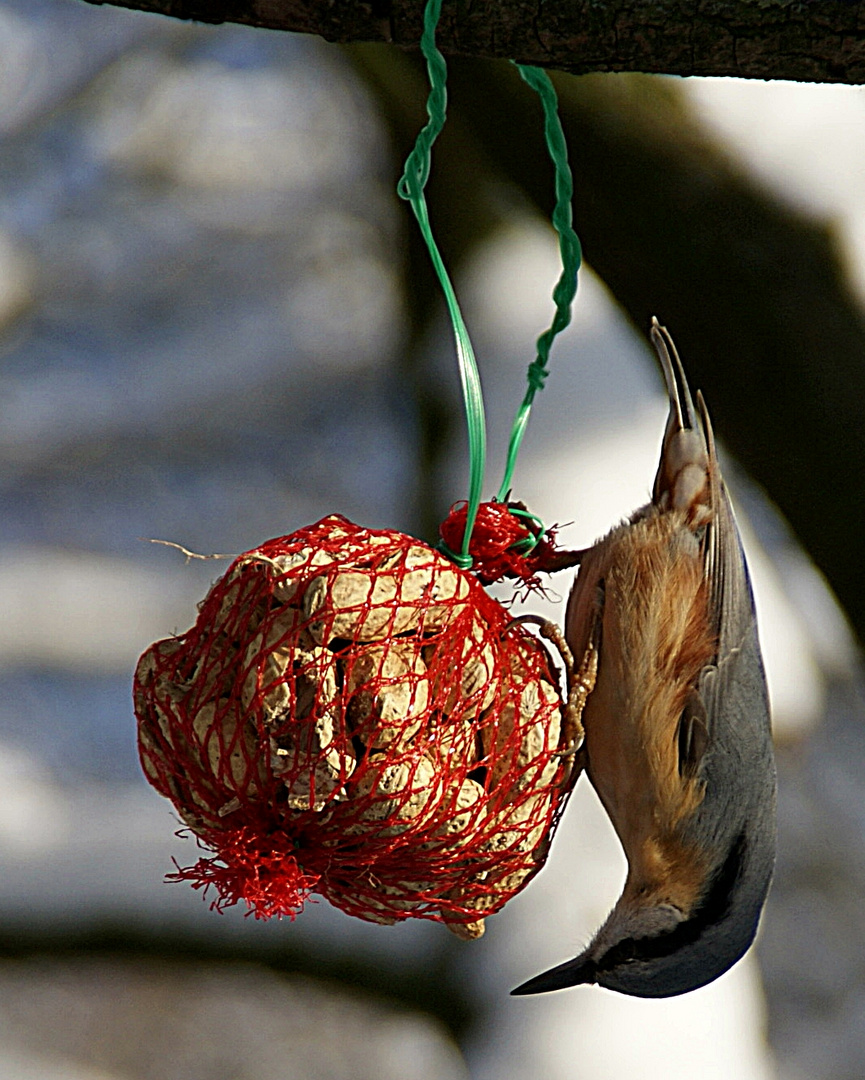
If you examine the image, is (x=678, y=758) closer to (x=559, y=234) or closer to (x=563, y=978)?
(x=563, y=978)

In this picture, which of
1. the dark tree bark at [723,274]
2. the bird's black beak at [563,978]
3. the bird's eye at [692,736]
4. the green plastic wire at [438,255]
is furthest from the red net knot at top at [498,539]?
the dark tree bark at [723,274]

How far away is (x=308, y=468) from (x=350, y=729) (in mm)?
1668

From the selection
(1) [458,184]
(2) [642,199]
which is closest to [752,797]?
(2) [642,199]

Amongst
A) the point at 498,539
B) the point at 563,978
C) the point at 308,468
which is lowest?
the point at 563,978

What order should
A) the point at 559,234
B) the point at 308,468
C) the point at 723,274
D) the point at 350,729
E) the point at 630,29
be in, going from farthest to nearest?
the point at 308,468 < the point at 723,274 < the point at 559,234 < the point at 630,29 < the point at 350,729

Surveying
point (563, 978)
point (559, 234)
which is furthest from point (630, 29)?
point (563, 978)

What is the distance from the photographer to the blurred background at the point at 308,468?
8.00ft

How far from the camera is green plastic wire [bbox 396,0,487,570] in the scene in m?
0.97

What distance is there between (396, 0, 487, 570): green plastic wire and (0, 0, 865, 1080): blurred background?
1420 millimetres

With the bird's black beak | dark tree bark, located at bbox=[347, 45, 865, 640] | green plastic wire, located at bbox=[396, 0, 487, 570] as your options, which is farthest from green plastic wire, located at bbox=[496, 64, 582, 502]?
dark tree bark, located at bbox=[347, 45, 865, 640]

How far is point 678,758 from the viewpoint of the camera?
1.11 metres

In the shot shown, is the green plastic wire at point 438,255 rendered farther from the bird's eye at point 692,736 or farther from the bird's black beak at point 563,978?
the bird's black beak at point 563,978

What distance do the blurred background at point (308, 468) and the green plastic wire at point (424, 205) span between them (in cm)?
142

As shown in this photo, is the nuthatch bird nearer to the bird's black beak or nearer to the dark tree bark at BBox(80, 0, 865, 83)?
the bird's black beak
